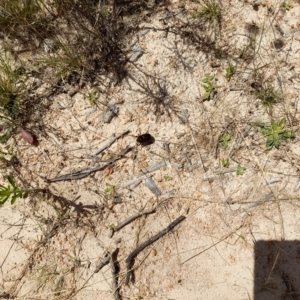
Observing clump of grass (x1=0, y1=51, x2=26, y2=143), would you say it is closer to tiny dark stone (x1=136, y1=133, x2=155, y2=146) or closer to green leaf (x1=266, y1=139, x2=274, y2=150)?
tiny dark stone (x1=136, y1=133, x2=155, y2=146)

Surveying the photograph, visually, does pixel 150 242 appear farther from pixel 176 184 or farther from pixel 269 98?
pixel 269 98

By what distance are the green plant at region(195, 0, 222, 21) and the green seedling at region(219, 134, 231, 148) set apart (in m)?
1.04

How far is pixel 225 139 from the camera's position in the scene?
289 centimetres

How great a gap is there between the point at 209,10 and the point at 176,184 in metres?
1.50

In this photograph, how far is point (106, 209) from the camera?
9.55 feet

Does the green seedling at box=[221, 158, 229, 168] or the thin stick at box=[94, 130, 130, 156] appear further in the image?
the thin stick at box=[94, 130, 130, 156]

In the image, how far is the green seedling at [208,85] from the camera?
298cm

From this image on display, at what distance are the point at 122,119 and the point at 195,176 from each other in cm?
78

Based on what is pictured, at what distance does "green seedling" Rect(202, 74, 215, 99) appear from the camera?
2.98m

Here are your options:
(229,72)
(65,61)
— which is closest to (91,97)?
(65,61)

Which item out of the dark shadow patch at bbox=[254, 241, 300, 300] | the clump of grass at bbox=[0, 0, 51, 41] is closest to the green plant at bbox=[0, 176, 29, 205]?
the clump of grass at bbox=[0, 0, 51, 41]

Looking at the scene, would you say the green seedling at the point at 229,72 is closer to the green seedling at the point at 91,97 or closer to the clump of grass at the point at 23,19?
the green seedling at the point at 91,97

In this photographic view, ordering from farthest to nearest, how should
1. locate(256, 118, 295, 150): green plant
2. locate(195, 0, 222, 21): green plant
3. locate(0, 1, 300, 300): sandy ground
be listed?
locate(195, 0, 222, 21): green plant, locate(256, 118, 295, 150): green plant, locate(0, 1, 300, 300): sandy ground

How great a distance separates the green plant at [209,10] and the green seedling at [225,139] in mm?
1036
